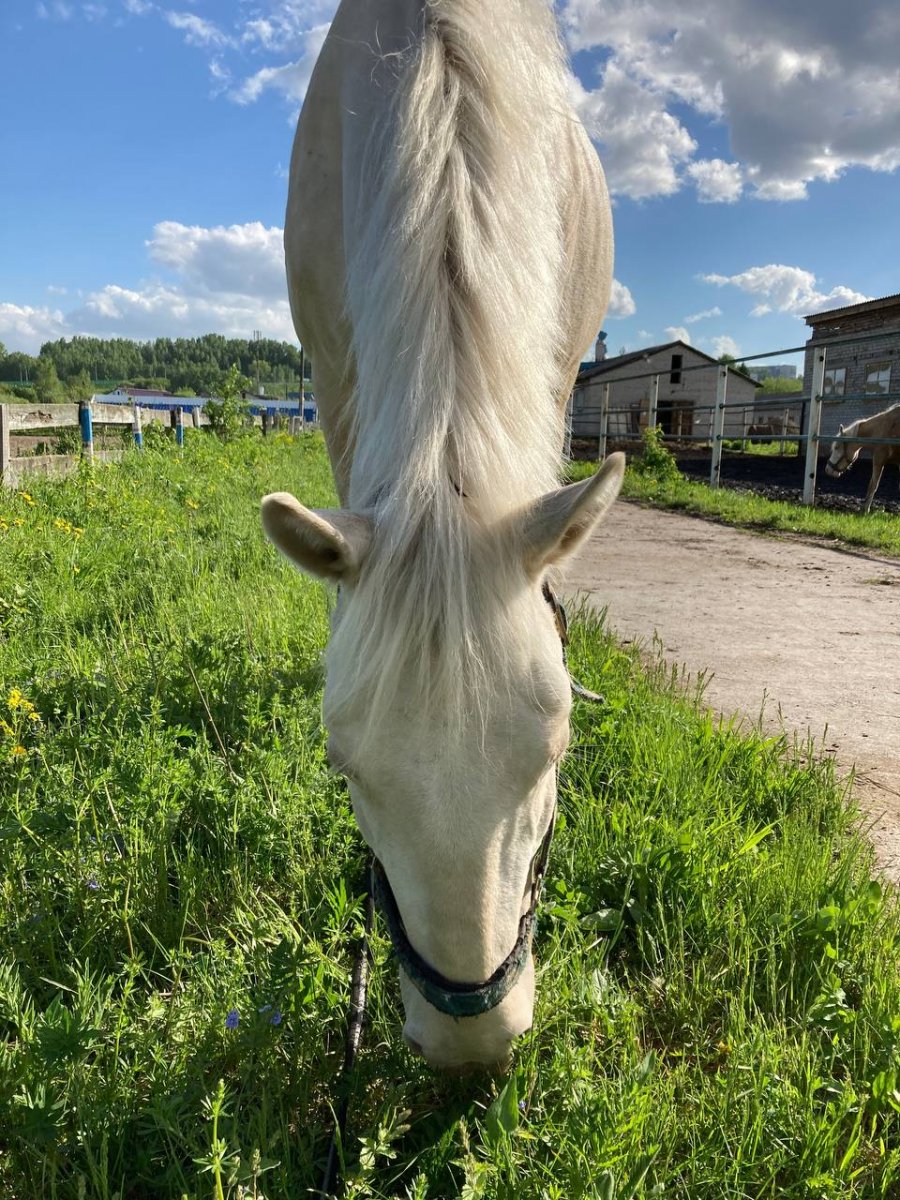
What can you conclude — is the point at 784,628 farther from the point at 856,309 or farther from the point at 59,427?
the point at 856,309

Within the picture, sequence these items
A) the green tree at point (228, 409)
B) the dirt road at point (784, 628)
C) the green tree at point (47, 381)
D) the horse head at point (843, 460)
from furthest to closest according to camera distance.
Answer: the green tree at point (47, 381), the green tree at point (228, 409), the horse head at point (843, 460), the dirt road at point (784, 628)

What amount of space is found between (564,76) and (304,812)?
8.51 ft

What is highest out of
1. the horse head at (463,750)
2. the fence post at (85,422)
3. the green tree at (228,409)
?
the green tree at (228,409)

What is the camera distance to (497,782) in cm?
118

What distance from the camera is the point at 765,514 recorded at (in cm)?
991

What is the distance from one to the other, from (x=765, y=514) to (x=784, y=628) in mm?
5676

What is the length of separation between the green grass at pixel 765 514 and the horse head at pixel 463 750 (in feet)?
21.0

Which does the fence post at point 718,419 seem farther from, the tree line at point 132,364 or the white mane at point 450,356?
the tree line at point 132,364

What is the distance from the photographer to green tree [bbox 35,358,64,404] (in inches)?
3221

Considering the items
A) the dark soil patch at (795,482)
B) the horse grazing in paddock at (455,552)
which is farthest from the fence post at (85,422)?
the dark soil patch at (795,482)

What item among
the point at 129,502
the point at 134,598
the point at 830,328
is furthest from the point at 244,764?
the point at 830,328

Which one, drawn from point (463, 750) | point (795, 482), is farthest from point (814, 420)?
point (463, 750)

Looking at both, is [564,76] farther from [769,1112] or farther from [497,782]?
[769,1112]

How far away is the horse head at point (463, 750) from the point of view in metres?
1.17
